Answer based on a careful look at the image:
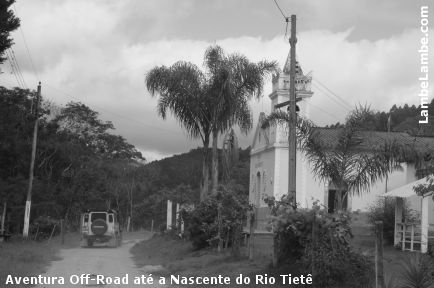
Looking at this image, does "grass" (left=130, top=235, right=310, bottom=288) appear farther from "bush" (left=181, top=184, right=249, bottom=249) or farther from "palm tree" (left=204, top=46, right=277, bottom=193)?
"palm tree" (left=204, top=46, right=277, bottom=193)

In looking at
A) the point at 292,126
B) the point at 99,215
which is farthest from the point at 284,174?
the point at 292,126

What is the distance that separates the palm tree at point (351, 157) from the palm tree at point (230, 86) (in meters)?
9.98

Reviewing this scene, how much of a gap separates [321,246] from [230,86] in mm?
13265

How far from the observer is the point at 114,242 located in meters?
34.3

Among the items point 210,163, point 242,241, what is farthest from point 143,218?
point 242,241

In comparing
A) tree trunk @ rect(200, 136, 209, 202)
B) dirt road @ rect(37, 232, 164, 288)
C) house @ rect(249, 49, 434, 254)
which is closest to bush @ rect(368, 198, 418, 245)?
tree trunk @ rect(200, 136, 209, 202)

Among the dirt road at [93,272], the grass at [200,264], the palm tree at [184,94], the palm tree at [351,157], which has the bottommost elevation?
the dirt road at [93,272]

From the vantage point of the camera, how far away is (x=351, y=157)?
15.0m

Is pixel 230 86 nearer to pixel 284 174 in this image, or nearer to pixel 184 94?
pixel 184 94

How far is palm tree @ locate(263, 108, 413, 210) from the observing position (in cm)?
1480

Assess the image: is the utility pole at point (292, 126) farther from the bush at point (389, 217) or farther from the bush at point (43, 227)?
the bush at point (43, 227)

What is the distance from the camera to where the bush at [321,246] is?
11734 millimetres

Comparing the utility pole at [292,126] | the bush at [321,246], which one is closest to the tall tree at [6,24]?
the utility pole at [292,126]

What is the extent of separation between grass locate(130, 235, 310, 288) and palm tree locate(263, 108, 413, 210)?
257 centimetres
